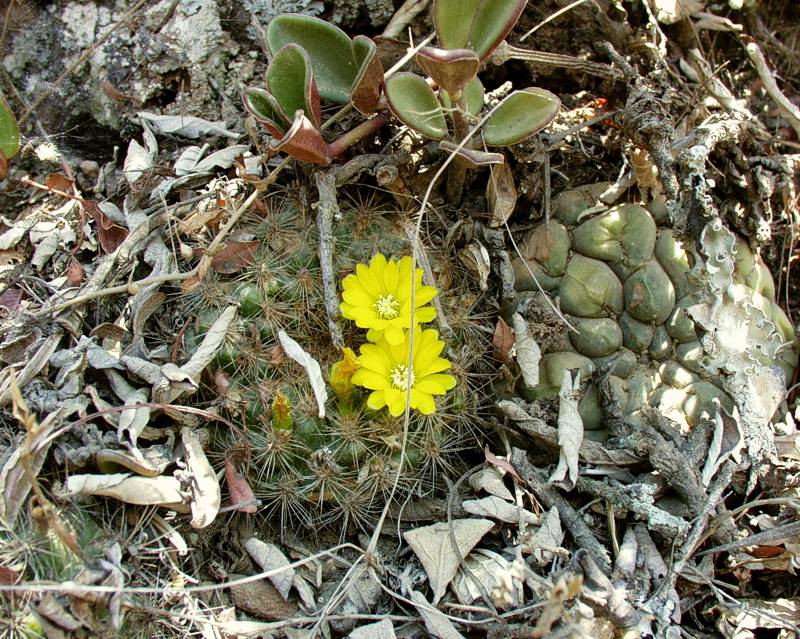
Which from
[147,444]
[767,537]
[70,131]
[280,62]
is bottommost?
[767,537]

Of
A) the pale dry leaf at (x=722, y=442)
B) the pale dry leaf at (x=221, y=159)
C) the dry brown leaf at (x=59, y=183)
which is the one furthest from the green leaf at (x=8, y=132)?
the pale dry leaf at (x=722, y=442)

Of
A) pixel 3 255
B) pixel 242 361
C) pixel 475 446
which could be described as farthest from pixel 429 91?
pixel 3 255

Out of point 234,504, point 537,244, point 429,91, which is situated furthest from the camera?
point 537,244

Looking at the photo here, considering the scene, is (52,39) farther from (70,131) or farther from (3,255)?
(3,255)

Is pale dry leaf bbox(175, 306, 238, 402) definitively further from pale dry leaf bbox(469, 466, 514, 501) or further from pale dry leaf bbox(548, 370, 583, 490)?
pale dry leaf bbox(548, 370, 583, 490)

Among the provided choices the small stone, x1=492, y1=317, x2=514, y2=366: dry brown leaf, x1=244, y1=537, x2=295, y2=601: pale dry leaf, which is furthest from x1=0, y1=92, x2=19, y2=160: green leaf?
x1=492, y1=317, x2=514, y2=366: dry brown leaf

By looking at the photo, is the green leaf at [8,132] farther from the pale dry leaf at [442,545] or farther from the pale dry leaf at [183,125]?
the pale dry leaf at [442,545]
